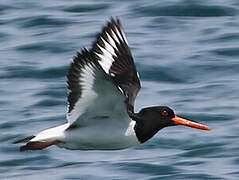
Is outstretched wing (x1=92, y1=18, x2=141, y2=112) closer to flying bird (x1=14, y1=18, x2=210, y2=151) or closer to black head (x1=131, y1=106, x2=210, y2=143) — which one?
flying bird (x1=14, y1=18, x2=210, y2=151)

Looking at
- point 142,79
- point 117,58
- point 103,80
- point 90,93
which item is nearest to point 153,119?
point 117,58

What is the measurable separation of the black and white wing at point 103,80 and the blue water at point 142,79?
4.25ft

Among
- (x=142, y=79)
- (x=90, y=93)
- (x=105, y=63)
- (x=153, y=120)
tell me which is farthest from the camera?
(x=142, y=79)

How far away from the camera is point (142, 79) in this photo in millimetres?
14125

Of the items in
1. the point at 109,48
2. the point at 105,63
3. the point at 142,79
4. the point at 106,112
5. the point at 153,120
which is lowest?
the point at 142,79

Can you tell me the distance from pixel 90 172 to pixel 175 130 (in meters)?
1.59

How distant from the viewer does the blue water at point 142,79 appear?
38.8 ft

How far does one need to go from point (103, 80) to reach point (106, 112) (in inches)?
31.6

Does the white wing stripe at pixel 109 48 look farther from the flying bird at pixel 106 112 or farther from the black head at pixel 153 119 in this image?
the black head at pixel 153 119

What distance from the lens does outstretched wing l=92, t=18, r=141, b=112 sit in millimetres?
10328


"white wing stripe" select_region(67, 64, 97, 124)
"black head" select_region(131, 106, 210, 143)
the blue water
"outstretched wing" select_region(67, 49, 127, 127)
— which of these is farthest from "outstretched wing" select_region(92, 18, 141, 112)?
the blue water

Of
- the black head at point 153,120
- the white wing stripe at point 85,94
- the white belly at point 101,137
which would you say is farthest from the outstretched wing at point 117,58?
the white wing stripe at point 85,94

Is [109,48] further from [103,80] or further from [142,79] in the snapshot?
[142,79]

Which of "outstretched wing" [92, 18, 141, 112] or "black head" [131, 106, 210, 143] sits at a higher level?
"outstretched wing" [92, 18, 141, 112]
